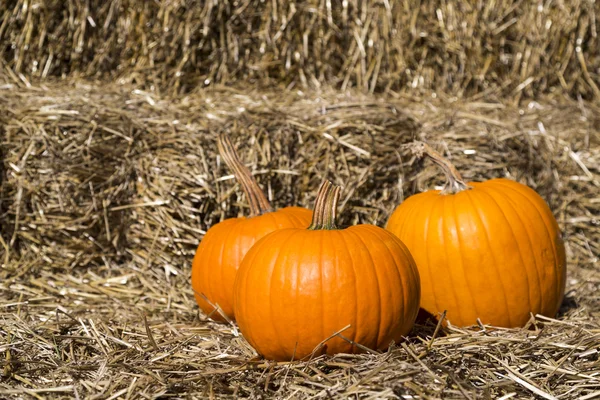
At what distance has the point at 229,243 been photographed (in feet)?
8.16

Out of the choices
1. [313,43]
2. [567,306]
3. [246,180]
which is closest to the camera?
[246,180]

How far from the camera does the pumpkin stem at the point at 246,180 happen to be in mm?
2590

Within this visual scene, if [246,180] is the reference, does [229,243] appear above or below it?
below

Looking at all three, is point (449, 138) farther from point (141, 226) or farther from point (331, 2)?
point (141, 226)

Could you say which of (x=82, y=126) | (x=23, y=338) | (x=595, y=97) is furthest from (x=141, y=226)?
(x=595, y=97)

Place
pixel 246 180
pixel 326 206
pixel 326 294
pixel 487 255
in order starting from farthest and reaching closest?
pixel 246 180 → pixel 487 255 → pixel 326 206 → pixel 326 294

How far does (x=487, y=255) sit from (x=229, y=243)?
0.96m

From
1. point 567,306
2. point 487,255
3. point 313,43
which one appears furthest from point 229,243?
point 313,43

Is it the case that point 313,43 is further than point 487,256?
Yes

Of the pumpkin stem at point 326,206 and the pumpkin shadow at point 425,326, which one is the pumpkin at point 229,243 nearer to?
the pumpkin stem at point 326,206

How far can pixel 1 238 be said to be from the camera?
3115 millimetres

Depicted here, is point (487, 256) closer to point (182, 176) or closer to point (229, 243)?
point (229, 243)

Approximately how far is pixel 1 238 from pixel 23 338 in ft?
3.63

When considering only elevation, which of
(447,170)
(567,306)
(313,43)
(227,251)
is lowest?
(567,306)
